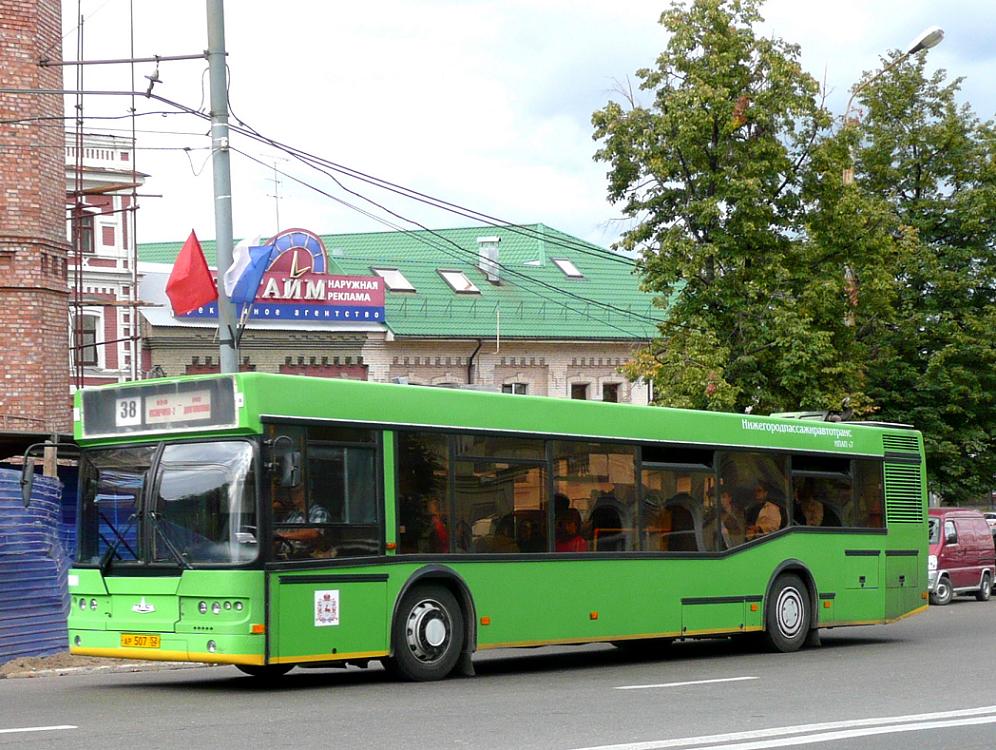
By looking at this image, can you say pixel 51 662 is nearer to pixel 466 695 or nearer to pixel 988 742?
pixel 466 695

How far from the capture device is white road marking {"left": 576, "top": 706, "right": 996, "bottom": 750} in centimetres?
966

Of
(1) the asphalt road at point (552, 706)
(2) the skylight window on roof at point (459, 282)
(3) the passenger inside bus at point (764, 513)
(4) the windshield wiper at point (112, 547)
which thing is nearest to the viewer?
(1) the asphalt road at point (552, 706)

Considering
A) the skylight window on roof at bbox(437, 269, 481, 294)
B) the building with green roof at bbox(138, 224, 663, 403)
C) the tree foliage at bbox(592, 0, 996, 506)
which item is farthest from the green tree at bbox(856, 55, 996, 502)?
the skylight window on roof at bbox(437, 269, 481, 294)

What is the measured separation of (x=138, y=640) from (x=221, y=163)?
6.73 meters

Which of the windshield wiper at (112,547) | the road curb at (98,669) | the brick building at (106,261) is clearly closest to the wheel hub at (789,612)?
the road curb at (98,669)

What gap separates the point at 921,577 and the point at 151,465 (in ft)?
38.4

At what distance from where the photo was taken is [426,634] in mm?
14430

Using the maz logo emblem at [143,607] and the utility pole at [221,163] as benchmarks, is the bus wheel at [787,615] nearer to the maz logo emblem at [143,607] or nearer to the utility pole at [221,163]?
the utility pole at [221,163]

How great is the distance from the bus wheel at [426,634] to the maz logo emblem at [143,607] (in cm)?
210

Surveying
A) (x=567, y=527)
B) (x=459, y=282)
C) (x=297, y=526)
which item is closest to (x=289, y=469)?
(x=297, y=526)

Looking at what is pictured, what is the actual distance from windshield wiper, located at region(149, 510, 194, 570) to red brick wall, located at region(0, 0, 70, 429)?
643 inches

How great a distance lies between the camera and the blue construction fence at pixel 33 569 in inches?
685

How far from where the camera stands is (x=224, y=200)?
18.3 m

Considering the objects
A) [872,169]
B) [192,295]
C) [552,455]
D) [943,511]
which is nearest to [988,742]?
[552,455]
